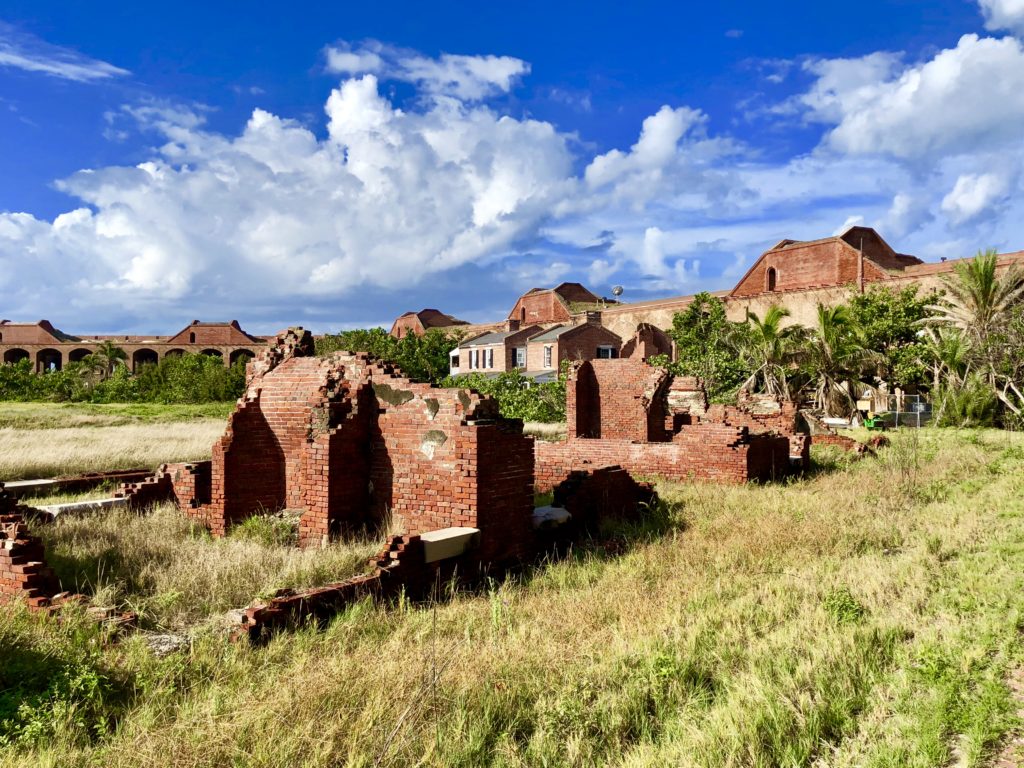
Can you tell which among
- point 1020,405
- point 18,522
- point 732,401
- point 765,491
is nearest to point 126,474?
point 18,522

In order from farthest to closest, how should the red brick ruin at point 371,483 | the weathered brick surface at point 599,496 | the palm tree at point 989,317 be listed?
the palm tree at point 989,317
the weathered brick surface at point 599,496
the red brick ruin at point 371,483

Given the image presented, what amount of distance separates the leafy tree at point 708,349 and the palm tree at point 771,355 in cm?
64

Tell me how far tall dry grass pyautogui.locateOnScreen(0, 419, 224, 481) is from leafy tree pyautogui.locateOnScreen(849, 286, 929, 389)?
25.4 metres

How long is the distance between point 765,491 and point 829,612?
6.50m

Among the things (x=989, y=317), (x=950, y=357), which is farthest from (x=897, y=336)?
(x=950, y=357)

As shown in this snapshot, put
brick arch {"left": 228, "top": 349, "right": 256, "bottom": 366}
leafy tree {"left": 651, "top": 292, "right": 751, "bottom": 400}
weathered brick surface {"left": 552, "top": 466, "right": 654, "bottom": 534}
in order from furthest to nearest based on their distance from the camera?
brick arch {"left": 228, "top": 349, "right": 256, "bottom": 366}, leafy tree {"left": 651, "top": 292, "right": 751, "bottom": 400}, weathered brick surface {"left": 552, "top": 466, "right": 654, "bottom": 534}

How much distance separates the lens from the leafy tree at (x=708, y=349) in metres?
30.2

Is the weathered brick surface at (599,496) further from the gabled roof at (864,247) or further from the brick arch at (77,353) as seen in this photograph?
the brick arch at (77,353)

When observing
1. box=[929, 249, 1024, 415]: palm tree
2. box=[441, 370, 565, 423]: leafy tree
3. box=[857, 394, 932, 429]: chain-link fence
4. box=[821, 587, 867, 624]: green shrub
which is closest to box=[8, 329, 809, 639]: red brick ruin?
box=[821, 587, 867, 624]: green shrub

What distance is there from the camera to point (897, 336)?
2900 centimetres

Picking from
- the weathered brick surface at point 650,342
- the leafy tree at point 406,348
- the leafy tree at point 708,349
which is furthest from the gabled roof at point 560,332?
the leafy tree at point 406,348

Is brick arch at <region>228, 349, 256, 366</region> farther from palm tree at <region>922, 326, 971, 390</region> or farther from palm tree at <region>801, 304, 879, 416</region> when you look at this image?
palm tree at <region>922, 326, 971, 390</region>

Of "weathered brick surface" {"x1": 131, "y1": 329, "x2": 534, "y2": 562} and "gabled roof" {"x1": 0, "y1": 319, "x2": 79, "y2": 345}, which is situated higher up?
"gabled roof" {"x1": 0, "y1": 319, "x2": 79, "y2": 345}

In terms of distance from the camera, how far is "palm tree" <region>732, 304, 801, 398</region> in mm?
29172
